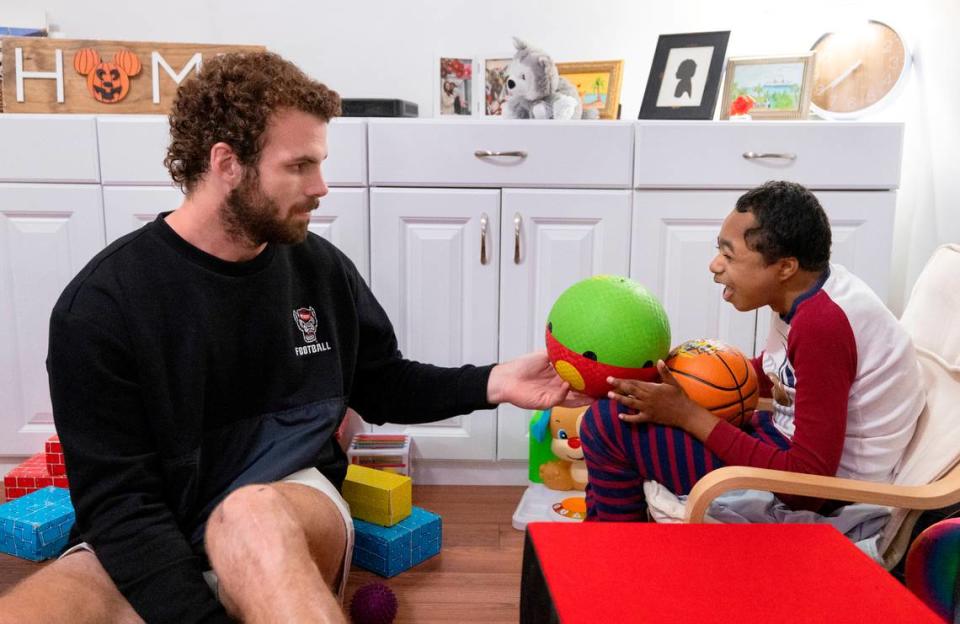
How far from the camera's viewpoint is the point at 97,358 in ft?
4.14

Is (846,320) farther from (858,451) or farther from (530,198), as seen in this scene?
(530,198)

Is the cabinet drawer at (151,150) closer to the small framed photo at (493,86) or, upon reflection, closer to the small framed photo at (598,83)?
the small framed photo at (493,86)

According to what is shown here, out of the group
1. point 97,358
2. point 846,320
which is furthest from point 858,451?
point 97,358

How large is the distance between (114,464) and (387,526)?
924 mm

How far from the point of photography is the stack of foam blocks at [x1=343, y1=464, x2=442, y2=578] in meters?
1.99

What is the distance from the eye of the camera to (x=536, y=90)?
2.42 meters

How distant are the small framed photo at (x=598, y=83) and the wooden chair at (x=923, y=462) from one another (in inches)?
47.6

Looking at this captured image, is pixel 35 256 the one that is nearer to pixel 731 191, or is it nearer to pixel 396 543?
pixel 396 543

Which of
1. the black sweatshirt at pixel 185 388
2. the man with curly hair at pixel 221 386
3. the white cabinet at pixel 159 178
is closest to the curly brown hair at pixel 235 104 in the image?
the man with curly hair at pixel 221 386

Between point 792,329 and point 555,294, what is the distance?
1.02 m

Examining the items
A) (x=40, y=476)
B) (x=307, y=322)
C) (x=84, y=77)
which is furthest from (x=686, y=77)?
(x=40, y=476)

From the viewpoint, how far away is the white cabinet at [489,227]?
2367 mm

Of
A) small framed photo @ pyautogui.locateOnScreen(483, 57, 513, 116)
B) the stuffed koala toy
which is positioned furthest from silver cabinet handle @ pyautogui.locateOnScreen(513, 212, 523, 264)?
small framed photo @ pyautogui.locateOnScreen(483, 57, 513, 116)

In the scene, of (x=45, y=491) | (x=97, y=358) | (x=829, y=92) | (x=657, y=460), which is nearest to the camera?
(x=97, y=358)
